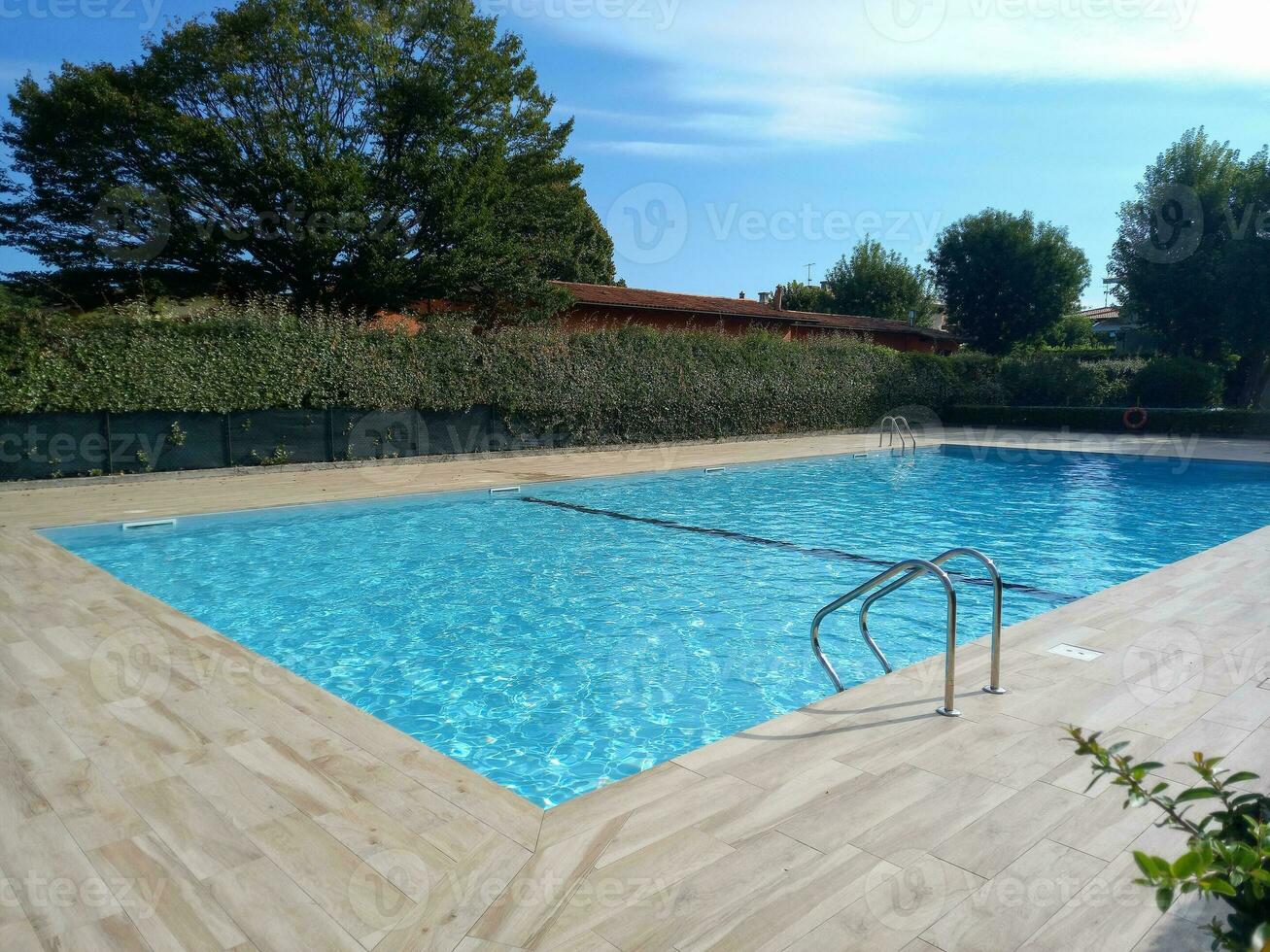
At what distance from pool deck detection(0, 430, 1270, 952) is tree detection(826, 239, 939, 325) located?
5186 centimetres

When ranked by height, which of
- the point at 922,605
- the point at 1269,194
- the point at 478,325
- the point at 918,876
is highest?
the point at 1269,194

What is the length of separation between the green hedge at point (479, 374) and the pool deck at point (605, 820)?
8.87 meters

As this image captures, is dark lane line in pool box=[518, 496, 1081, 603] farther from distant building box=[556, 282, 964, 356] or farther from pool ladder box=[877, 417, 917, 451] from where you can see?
distant building box=[556, 282, 964, 356]

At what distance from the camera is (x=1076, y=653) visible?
15.9ft

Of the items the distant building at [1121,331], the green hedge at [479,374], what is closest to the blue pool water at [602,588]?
the green hedge at [479,374]

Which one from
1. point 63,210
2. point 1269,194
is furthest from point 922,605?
point 1269,194

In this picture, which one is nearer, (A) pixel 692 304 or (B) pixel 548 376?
(B) pixel 548 376

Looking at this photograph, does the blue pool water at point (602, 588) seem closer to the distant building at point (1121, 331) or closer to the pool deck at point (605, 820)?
the pool deck at point (605, 820)

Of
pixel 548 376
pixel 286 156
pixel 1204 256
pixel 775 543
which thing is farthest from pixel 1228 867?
pixel 1204 256

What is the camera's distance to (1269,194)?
2481cm

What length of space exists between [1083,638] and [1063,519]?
25.2 ft

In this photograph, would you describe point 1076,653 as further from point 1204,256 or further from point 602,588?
point 1204,256

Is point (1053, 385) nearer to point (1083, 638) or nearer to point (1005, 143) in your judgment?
point (1005, 143)

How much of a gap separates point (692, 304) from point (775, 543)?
2139 cm
